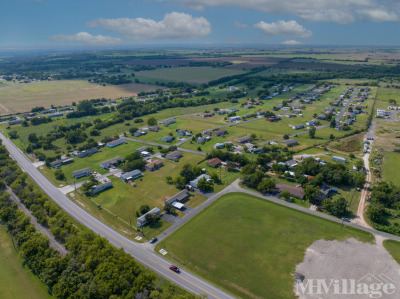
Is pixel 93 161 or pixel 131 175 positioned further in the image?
pixel 93 161

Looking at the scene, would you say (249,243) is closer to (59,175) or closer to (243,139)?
(243,139)

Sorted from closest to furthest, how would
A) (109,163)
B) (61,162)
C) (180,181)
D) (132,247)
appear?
(132,247), (180,181), (109,163), (61,162)

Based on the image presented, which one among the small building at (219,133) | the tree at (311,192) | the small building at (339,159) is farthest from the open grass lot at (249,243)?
the small building at (219,133)

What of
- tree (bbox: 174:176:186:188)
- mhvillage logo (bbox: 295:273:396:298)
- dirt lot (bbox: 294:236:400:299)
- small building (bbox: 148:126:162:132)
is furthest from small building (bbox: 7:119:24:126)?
mhvillage logo (bbox: 295:273:396:298)

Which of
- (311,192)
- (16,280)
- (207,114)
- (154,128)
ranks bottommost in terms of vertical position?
(16,280)

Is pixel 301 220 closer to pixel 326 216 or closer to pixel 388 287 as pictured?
pixel 326 216

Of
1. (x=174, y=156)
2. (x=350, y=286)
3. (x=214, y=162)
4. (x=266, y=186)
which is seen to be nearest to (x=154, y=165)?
(x=174, y=156)

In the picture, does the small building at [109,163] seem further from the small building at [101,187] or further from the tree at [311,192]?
the tree at [311,192]
